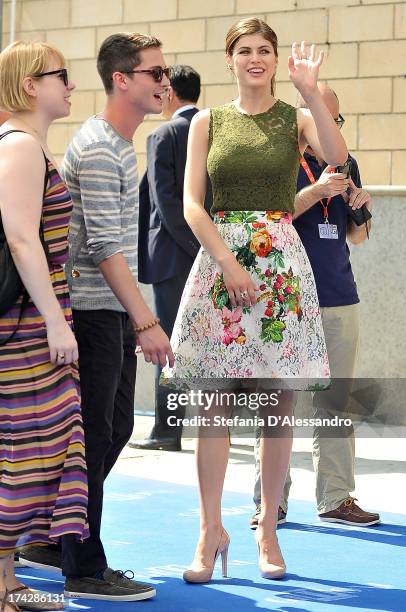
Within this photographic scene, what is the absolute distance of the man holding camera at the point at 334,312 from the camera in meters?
5.68

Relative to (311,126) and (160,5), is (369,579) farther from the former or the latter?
(160,5)

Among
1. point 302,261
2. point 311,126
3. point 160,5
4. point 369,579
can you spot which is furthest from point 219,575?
point 160,5

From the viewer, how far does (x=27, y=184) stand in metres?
3.88

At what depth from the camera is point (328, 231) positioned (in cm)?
569

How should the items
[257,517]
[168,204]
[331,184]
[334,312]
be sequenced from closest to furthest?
[331,184] → [257,517] → [334,312] → [168,204]

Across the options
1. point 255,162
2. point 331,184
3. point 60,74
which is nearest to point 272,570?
point 255,162

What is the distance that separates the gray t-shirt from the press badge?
144cm

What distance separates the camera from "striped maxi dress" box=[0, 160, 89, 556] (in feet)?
12.9

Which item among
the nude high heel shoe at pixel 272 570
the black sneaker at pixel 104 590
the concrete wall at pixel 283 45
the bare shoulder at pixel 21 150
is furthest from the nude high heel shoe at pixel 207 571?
the concrete wall at pixel 283 45

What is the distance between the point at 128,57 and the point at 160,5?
5962mm

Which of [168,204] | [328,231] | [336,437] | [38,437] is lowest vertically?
[336,437]

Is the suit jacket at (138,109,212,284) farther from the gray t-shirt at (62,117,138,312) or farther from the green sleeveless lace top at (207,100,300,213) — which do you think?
the gray t-shirt at (62,117,138,312)

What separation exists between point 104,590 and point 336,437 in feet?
5.90

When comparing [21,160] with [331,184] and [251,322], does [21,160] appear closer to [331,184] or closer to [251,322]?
[251,322]
